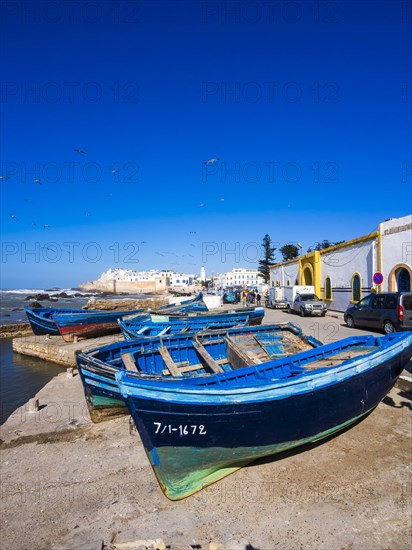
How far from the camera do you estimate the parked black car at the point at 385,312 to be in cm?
1217

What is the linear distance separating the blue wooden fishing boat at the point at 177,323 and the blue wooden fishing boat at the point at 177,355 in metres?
2.86

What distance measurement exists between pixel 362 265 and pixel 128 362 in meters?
16.8

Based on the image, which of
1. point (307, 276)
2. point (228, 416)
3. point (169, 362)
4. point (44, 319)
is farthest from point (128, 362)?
point (307, 276)

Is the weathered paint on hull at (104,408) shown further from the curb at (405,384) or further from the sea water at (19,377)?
the curb at (405,384)

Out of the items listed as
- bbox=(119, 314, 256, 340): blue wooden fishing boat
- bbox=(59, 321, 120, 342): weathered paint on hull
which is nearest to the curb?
bbox=(119, 314, 256, 340): blue wooden fishing boat

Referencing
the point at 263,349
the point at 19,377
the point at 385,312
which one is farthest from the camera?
the point at 19,377

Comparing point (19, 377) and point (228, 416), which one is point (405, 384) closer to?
point (228, 416)

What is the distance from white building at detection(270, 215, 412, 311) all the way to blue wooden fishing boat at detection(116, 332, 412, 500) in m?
13.1

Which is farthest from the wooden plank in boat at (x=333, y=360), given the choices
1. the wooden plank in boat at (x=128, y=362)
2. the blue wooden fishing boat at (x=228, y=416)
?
the wooden plank in boat at (x=128, y=362)

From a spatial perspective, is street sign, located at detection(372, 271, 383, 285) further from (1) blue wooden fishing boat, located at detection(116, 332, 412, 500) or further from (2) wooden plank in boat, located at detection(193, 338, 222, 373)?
(1) blue wooden fishing boat, located at detection(116, 332, 412, 500)

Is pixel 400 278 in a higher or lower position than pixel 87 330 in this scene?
higher

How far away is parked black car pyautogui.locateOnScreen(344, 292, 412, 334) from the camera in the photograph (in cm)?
1217

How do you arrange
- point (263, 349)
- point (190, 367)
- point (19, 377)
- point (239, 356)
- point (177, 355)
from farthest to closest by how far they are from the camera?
point (19, 377), point (177, 355), point (263, 349), point (190, 367), point (239, 356)

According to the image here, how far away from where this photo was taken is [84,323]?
61.8ft
